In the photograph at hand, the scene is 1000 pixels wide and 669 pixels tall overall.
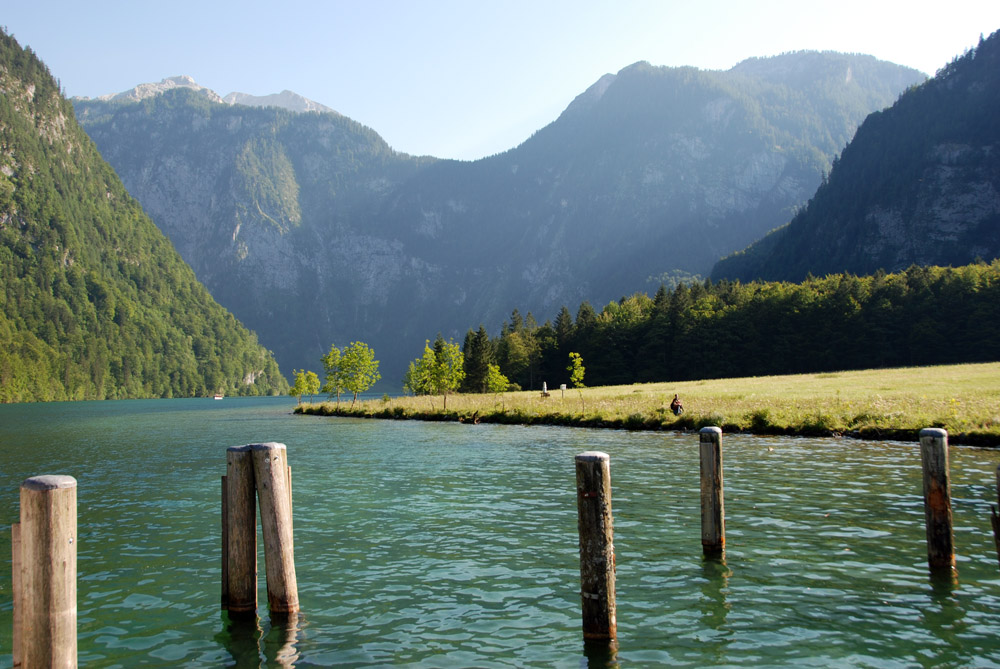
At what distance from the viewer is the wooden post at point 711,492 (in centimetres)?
1239

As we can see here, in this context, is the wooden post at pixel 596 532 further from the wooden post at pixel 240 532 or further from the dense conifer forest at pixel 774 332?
the dense conifer forest at pixel 774 332

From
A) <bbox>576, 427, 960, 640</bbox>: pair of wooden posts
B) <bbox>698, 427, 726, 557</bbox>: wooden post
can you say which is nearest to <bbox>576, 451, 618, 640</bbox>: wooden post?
<bbox>576, 427, 960, 640</bbox>: pair of wooden posts

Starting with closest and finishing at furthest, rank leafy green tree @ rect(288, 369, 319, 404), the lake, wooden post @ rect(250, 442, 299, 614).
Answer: the lake < wooden post @ rect(250, 442, 299, 614) < leafy green tree @ rect(288, 369, 319, 404)

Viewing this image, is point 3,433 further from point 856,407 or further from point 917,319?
point 917,319

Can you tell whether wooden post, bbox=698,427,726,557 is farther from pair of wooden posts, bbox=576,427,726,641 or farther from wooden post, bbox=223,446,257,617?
wooden post, bbox=223,446,257,617

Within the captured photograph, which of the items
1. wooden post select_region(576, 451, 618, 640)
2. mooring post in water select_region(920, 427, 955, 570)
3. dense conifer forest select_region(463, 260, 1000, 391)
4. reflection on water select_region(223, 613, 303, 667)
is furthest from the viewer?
Answer: dense conifer forest select_region(463, 260, 1000, 391)

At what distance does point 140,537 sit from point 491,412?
4387 cm

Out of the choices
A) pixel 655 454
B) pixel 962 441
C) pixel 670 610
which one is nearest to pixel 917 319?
pixel 962 441

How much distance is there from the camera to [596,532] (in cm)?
831

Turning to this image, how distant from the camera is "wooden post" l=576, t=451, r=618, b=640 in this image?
8.32m

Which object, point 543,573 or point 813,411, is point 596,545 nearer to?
point 543,573

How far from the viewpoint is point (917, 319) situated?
100438 millimetres

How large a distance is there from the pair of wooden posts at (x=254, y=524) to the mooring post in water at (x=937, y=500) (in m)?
10.5

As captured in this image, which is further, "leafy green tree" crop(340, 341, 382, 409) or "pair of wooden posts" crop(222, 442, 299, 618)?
"leafy green tree" crop(340, 341, 382, 409)
